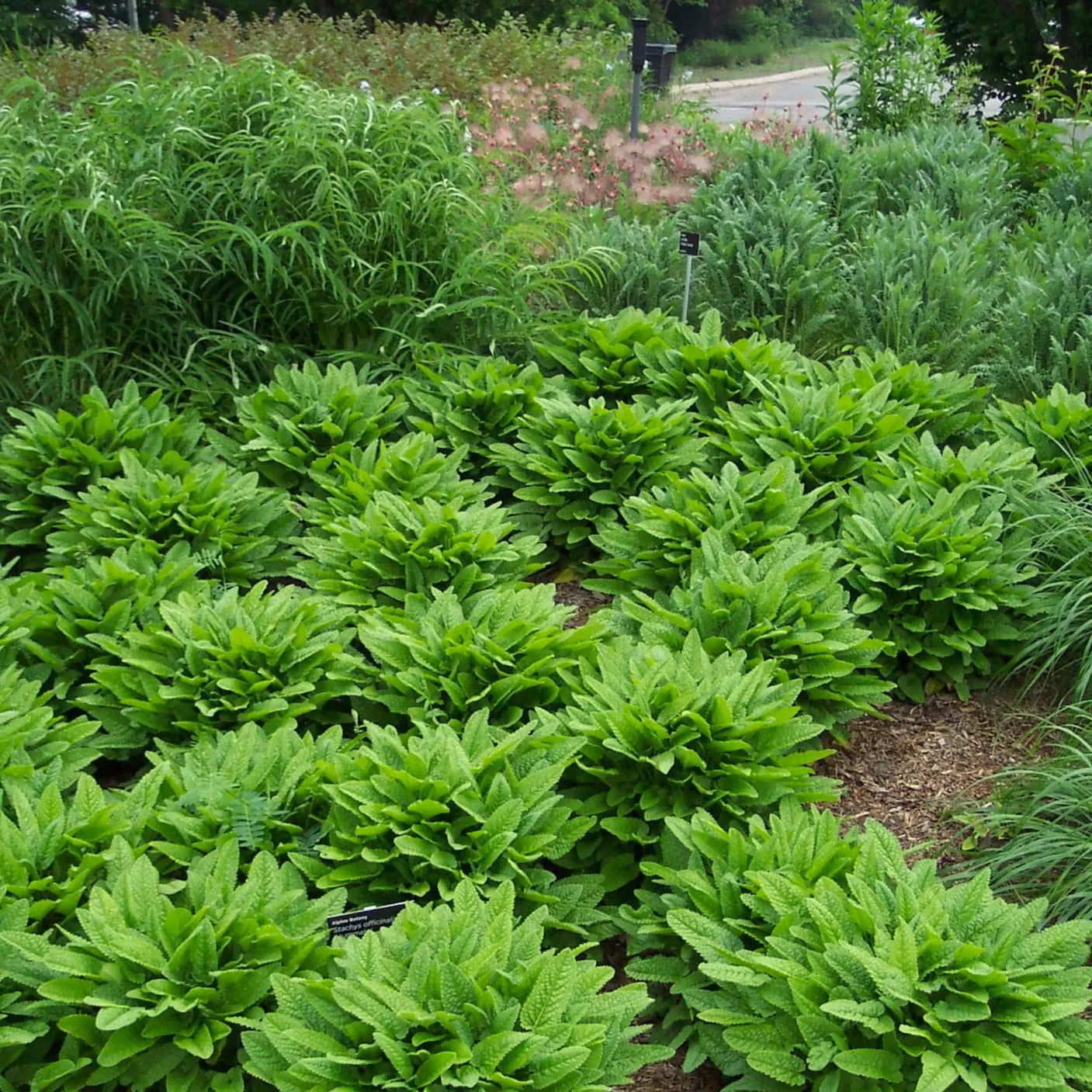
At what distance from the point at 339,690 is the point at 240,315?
7.93 ft

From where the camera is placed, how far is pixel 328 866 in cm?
288

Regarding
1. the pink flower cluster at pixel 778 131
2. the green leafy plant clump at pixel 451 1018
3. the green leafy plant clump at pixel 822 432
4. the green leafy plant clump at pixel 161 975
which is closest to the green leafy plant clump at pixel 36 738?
the green leafy plant clump at pixel 161 975

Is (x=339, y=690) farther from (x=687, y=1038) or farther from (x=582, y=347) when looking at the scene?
(x=582, y=347)

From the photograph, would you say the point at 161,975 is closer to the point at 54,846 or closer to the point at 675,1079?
the point at 54,846

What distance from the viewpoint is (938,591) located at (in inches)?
149

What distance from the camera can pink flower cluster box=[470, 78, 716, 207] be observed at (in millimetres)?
7422

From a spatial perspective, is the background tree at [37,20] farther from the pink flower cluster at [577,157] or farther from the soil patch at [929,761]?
the soil patch at [929,761]

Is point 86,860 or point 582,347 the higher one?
point 582,347

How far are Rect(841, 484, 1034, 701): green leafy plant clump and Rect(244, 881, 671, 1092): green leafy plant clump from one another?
1700mm

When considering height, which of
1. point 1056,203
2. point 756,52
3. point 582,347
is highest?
point 756,52

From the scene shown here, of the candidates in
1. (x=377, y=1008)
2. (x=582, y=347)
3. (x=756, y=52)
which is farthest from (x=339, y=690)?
(x=756, y=52)

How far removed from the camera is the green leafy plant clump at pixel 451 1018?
2.26 m

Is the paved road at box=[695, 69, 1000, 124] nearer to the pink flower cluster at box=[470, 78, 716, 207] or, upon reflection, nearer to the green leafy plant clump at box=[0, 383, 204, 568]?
the pink flower cluster at box=[470, 78, 716, 207]

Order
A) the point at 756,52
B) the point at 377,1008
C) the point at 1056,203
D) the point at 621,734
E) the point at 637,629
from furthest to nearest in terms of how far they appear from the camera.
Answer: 1. the point at 756,52
2. the point at 1056,203
3. the point at 637,629
4. the point at 621,734
5. the point at 377,1008
